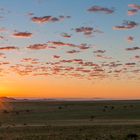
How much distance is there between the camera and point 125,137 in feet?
109

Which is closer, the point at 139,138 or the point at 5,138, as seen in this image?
the point at 139,138

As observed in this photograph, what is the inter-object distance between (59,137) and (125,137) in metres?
5.28

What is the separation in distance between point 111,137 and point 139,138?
7.24ft

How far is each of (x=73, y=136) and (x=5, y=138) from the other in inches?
218

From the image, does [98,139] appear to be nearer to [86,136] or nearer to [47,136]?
[86,136]

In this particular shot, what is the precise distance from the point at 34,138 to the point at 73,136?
3.22 metres

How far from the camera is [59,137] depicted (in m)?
34.5

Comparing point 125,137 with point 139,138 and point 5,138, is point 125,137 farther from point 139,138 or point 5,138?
point 5,138

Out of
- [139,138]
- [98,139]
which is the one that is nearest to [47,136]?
[98,139]

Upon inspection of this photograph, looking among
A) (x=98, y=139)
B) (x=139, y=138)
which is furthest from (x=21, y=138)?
(x=139, y=138)

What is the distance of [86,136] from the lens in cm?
3475

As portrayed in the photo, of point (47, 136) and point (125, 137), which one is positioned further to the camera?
point (47, 136)

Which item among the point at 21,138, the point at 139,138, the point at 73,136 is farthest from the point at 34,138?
the point at 139,138

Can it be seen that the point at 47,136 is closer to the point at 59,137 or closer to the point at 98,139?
the point at 59,137
